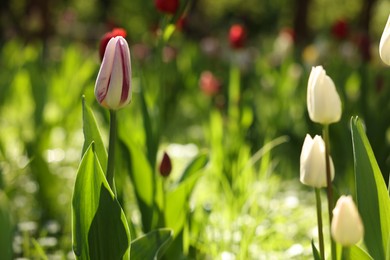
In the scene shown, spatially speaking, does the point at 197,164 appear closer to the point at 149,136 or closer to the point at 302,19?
the point at 149,136

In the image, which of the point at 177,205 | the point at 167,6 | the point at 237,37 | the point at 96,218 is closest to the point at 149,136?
the point at 177,205

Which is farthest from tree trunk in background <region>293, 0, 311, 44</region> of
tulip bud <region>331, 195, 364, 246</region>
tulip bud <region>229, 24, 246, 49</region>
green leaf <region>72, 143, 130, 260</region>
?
tulip bud <region>331, 195, 364, 246</region>

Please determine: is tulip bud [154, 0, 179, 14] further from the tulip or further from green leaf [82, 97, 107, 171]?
the tulip

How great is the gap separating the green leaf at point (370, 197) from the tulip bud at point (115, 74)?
478mm

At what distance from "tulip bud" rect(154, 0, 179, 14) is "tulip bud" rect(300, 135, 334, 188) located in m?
0.95

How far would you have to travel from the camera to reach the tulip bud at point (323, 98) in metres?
1.25

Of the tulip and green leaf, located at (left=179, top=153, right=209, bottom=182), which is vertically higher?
the tulip

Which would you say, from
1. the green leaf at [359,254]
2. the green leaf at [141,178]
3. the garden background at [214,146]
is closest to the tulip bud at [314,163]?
the green leaf at [359,254]

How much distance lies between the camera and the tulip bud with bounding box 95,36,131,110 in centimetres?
134

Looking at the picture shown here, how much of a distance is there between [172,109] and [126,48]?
12.3 feet

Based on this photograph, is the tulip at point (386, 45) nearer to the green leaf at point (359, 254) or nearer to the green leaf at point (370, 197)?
the green leaf at point (370, 197)

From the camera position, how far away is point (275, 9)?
70.9ft

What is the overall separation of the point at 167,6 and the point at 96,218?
882mm

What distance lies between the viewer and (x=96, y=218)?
4.70 ft
